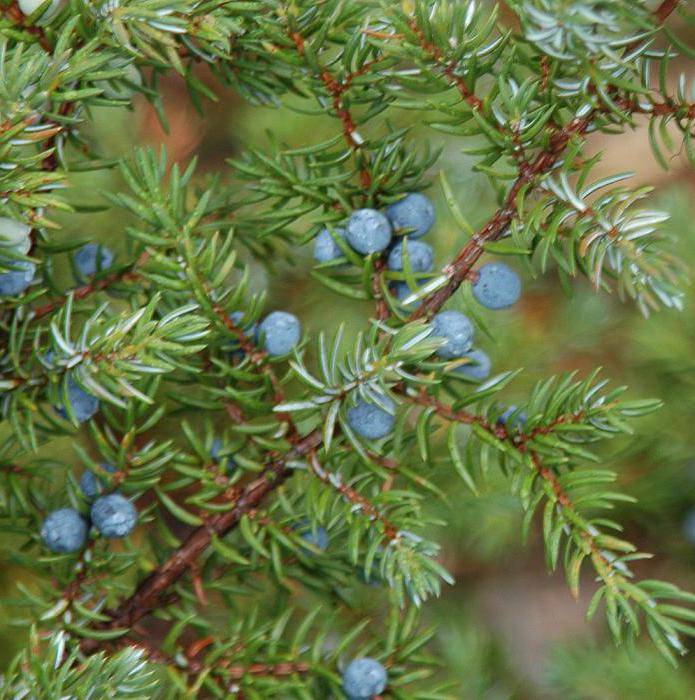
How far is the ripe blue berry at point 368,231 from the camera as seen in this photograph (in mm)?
396

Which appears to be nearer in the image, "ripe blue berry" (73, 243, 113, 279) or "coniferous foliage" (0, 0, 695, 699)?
"coniferous foliage" (0, 0, 695, 699)

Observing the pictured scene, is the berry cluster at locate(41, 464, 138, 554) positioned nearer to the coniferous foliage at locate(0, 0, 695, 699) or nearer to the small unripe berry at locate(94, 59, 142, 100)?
the coniferous foliage at locate(0, 0, 695, 699)

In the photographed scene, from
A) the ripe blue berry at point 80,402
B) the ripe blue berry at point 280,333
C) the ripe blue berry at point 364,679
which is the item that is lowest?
the ripe blue berry at point 364,679

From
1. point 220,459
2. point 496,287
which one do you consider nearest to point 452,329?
point 496,287

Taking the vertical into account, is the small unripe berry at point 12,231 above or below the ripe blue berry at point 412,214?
above

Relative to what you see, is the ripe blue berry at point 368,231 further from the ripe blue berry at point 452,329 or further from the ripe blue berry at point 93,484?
the ripe blue berry at point 93,484

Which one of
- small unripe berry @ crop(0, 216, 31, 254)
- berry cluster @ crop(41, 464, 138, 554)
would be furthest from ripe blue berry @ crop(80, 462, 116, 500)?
small unripe berry @ crop(0, 216, 31, 254)

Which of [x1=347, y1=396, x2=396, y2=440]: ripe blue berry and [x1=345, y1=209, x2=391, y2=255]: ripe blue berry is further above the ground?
[x1=345, y1=209, x2=391, y2=255]: ripe blue berry

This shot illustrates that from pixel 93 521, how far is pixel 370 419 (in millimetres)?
139

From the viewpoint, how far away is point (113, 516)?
1.37 feet

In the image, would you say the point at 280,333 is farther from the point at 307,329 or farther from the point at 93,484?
the point at 93,484

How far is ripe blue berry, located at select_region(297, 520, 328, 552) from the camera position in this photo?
0.45 m

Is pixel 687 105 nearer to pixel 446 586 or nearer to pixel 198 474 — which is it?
pixel 198 474

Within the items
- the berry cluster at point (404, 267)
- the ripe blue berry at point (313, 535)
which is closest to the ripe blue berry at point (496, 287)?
the berry cluster at point (404, 267)
